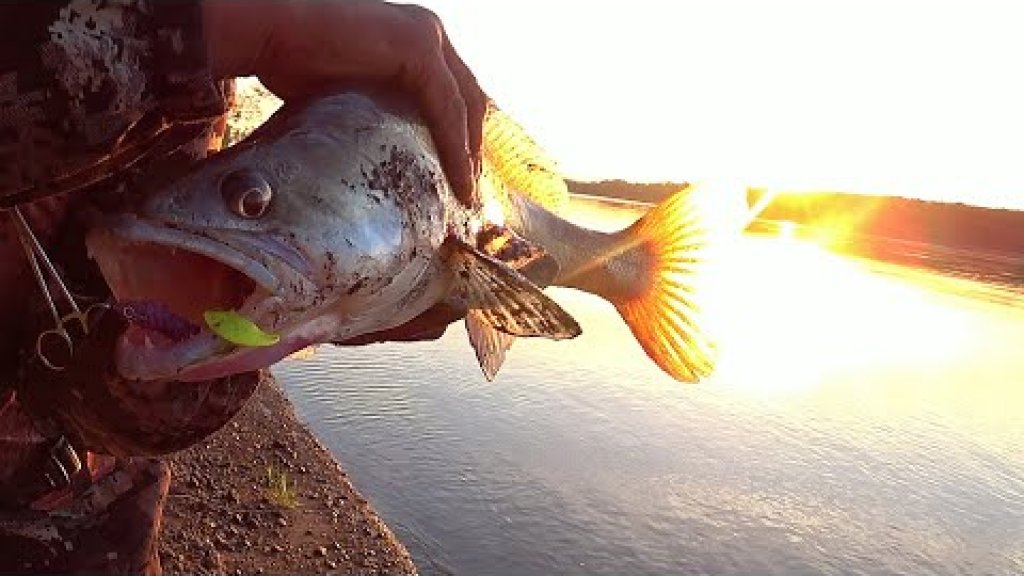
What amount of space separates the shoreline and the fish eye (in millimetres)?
2826

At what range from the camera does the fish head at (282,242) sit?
172 centimetres

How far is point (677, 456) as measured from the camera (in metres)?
7.41

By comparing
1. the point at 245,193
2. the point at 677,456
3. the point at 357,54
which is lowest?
the point at 677,456

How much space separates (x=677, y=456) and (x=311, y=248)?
5.95 meters

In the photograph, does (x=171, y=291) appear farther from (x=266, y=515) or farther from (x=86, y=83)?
(x=266, y=515)

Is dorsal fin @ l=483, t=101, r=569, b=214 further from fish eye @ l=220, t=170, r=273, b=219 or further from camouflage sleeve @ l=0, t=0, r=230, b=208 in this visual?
camouflage sleeve @ l=0, t=0, r=230, b=208

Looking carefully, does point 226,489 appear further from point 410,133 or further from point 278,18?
point 278,18

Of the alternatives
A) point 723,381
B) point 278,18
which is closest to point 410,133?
point 278,18

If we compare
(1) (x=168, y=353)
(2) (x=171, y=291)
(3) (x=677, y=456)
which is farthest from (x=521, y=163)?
(3) (x=677, y=456)

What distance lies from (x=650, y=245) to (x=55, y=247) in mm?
2799

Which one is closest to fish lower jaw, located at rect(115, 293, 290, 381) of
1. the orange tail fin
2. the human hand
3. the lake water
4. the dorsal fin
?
the human hand

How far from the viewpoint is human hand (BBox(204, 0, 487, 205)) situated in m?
1.70

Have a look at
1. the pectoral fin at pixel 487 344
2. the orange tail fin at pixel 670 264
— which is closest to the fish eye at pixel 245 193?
the pectoral fin at pixel 487 344

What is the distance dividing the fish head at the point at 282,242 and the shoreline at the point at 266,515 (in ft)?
8.80
